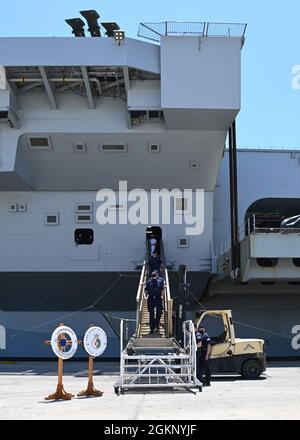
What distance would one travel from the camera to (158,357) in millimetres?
13867

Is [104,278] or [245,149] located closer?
[104,278]

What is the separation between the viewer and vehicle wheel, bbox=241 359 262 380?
1808cm

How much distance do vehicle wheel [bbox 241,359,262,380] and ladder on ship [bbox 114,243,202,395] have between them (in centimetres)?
234

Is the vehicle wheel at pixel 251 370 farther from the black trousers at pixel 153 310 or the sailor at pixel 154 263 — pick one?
the sailor at pixel 154 263

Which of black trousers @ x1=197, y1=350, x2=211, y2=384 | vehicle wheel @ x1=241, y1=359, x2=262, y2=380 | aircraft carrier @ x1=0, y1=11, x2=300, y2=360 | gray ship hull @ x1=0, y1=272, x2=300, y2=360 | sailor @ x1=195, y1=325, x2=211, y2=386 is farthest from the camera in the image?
gray ship hull @ x1=0, y1=272, x2=300, y2=360

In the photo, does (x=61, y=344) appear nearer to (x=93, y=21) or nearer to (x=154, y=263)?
(x=154, y=263)

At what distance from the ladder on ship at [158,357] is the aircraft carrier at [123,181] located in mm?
4943

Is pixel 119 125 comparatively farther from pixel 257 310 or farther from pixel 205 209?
pixel 257 310

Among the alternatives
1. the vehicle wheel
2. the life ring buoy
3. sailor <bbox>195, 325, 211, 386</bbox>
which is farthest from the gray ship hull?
the life ring buoy

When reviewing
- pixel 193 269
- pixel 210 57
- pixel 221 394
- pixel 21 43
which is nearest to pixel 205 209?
pixel 193 269

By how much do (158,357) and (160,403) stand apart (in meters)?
3.13

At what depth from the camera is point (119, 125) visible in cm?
2412

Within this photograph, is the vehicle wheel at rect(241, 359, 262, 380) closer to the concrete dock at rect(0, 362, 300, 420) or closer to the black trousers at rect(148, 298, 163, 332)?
the concrete dock at rect(0, 362, 300, 420)

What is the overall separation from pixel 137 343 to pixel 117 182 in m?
11.1
